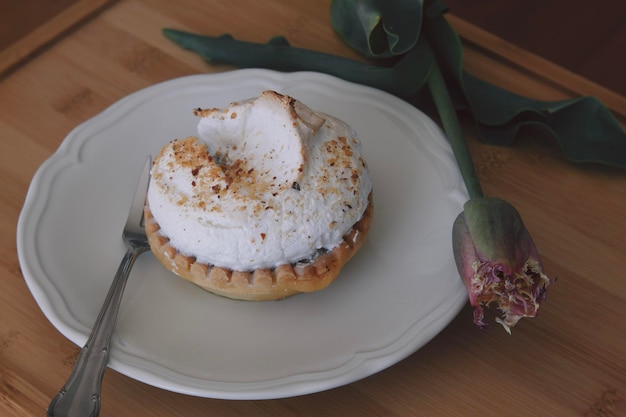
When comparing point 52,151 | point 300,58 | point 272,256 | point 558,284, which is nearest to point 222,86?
point 300,58

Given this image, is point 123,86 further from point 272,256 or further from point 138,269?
point 272,256

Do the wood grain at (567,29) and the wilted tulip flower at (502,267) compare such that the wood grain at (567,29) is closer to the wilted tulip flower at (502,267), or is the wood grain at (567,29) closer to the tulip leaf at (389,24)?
the tulip leaf at (389,24)

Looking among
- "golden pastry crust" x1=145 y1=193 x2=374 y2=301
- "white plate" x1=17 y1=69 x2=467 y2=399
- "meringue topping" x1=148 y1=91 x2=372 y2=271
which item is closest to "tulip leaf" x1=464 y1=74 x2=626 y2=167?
"white plate" x1=17 y1=69 x2=467 y2=399

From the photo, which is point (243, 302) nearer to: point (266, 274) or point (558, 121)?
point (266, 274)

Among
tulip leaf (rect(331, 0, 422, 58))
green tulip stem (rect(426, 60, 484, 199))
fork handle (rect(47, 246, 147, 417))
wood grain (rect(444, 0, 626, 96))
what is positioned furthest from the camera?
wood grain (rect(444, 0, 626, 96))

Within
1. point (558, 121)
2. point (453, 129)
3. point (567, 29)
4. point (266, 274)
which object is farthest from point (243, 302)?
point (567, 29)

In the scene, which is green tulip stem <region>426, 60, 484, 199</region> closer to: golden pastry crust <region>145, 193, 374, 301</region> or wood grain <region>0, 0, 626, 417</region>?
wood grain <region>0, 0, 626, 417</region>
